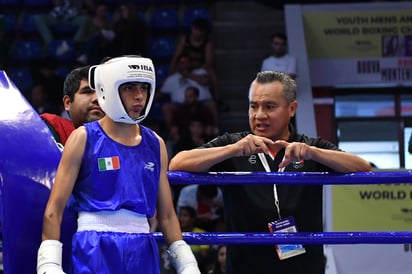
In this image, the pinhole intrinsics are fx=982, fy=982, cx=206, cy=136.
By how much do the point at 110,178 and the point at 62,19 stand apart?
9.66 metres

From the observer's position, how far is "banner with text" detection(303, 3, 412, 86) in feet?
37.5

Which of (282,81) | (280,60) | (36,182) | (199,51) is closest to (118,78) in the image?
(36,182)

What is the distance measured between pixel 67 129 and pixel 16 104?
0.51 m

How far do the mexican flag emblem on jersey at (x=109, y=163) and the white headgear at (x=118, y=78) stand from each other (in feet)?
0.51

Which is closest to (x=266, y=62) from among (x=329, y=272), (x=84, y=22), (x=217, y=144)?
(x=84, y=22)

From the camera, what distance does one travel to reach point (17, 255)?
374 centimetres

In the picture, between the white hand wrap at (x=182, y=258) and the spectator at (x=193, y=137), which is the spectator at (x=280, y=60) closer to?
the spectator at (x=193, y=137)

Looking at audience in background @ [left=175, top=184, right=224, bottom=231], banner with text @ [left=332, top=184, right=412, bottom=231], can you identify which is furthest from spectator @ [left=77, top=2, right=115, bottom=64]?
banner with text @ [left=332, top=184, right=412, bottom=231]

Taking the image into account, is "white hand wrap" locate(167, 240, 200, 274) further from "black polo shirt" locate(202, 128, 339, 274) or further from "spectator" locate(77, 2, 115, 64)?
"spectator" locate(77, 2, 115, 64)

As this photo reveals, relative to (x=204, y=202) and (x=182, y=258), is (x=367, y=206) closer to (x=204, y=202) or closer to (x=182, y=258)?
(x=204, y=202)

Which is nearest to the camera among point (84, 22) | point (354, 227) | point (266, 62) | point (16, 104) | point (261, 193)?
point (16, 104)

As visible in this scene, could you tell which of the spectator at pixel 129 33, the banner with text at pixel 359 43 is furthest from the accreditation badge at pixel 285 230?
the spectator at pixel 129 33

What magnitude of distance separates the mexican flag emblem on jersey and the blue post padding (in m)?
0.30

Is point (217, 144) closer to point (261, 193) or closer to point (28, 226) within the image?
point (261, 193)
